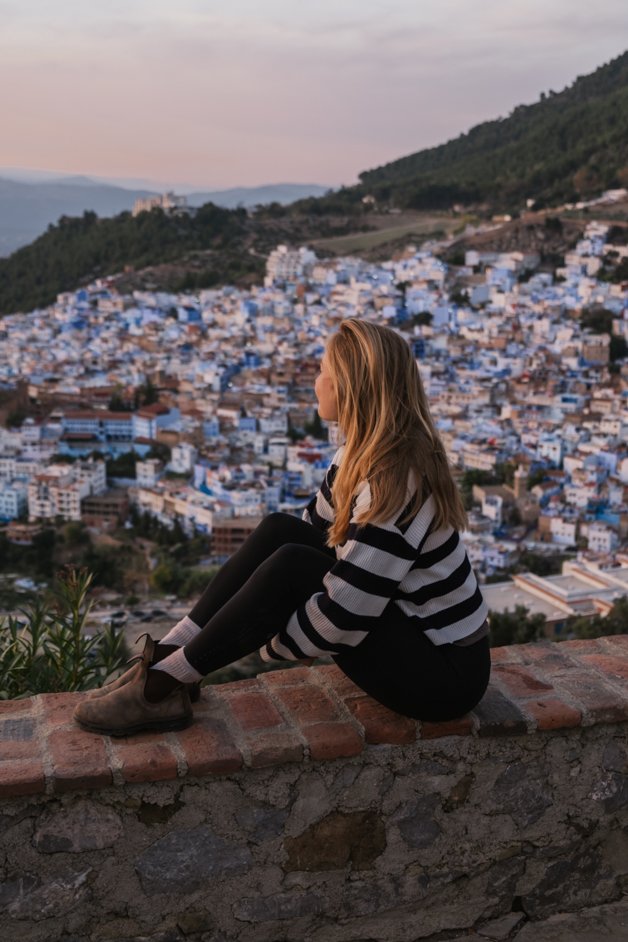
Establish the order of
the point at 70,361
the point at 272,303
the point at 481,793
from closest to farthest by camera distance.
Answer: the point at 481,793, the point at 70,361, the point at 272,303

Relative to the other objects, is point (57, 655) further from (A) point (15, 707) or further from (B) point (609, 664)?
(B) point (609, 664)

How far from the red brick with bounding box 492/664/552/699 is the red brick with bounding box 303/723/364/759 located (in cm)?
30

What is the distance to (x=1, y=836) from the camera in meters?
1.28

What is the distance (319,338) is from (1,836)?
34.8 meters

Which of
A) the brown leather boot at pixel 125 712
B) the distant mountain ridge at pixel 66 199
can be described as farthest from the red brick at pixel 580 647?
the distant mountain ridge at pixel 66 199

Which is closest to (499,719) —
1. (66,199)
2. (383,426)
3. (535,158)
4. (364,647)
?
(364,647)

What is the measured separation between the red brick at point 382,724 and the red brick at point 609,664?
41 centimetres

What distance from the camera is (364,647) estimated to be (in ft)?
4.66

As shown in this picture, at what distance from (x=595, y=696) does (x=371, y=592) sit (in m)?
0.45

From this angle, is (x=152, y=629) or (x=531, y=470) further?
(x=531, y=470)

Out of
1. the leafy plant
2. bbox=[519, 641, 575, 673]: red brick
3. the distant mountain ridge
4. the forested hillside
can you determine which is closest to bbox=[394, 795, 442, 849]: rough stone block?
bbox=[519, 641, 575, 673]: red brick

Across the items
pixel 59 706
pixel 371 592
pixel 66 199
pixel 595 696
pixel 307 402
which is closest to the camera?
pixel 371 592

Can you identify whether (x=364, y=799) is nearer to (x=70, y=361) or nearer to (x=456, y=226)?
(x=70, y=361)

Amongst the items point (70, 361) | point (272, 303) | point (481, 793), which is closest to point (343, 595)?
point (481, 793)
